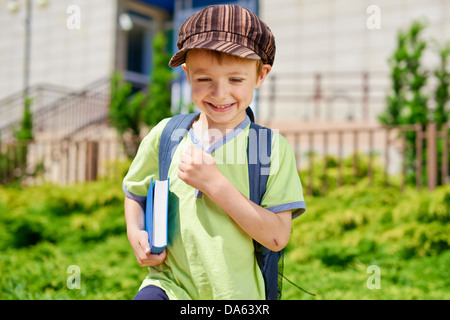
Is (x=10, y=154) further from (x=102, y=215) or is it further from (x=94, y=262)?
(x=94, y=262)

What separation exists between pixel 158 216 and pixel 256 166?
Result: 36 cm

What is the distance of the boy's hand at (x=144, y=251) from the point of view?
4.81ft

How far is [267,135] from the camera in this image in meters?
1.53

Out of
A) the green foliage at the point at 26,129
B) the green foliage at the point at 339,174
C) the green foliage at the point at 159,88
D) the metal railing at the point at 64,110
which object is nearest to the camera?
the green foliage at the point at 339,174

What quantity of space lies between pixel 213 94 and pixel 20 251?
15.0 feet

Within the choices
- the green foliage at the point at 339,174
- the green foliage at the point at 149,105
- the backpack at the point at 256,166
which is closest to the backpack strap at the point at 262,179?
the backpack at the point at 256,166

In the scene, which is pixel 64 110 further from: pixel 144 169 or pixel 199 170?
pixel 199 170

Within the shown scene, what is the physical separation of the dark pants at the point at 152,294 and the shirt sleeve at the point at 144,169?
323 mm

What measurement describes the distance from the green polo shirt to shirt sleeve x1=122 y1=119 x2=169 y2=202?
109 mm

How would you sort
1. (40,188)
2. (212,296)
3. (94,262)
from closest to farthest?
(212,296)
(94,262)
(40,188)

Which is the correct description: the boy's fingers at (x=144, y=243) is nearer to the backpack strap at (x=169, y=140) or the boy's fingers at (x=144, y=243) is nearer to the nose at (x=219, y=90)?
the backpack strap at (x=169, y=140)

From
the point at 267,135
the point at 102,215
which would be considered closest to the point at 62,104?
the point at 102,215

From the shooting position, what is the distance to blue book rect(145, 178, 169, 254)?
1435mm

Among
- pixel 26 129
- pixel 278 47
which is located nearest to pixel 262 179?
pixel 278 47
